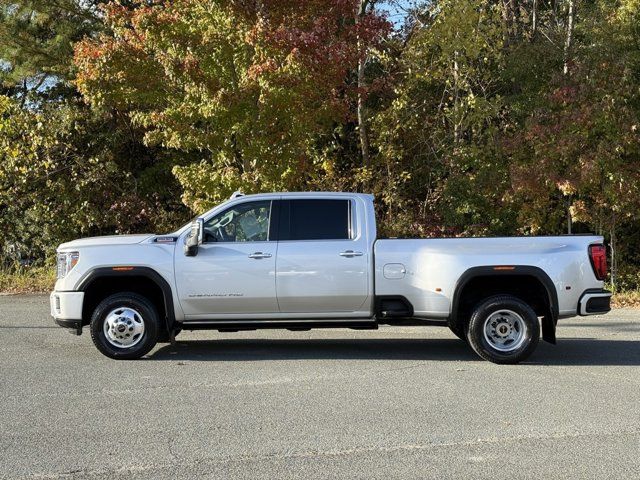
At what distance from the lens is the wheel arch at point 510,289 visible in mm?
9281

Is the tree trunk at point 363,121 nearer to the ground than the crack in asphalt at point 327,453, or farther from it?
farther from it

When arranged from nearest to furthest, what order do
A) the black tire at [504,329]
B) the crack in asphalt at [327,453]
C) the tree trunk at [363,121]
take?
the crack in asphalt at [327,453]
the black tire at [504,329]
the tree trunk at [363,121]

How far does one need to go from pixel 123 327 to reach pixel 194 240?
4.22ft

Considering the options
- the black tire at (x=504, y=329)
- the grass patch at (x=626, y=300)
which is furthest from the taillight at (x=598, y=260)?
the grass patch at (x=626, y=300)

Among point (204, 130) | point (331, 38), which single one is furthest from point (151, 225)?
point (331, 38)

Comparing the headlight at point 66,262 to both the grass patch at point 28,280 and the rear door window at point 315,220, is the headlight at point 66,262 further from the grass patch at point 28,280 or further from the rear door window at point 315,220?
the grass patch at point 28,280

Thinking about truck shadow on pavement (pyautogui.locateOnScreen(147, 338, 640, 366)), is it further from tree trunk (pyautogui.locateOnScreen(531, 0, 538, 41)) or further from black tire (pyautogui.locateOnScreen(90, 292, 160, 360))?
tree trunk (pyautogui.locateOnScreen(531, 0, 538, 41))

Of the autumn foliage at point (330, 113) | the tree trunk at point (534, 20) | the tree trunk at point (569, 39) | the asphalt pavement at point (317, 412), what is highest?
the tree trunk at point (534, 20)

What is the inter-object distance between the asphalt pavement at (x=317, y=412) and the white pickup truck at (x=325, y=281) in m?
0.44

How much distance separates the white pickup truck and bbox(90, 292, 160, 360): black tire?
0.01m

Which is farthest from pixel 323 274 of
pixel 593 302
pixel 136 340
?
pixel 593 302

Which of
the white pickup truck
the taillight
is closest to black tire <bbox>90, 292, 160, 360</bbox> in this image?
the white pickup truck

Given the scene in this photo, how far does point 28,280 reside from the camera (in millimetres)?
19938

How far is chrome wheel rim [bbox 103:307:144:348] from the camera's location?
9.50m
